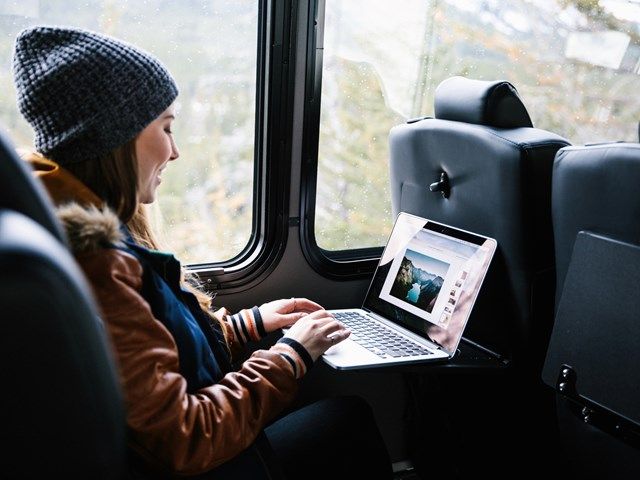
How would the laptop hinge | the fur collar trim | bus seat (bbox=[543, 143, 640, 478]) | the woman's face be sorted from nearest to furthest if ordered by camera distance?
the fur collar trim, the woman's face, bus seat (bbox=[543, 143, 640, 478]), the laptop hinge

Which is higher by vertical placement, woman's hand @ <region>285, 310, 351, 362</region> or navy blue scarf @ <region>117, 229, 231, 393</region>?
navy blue scarf @ <region>117, 229, 231, 393</region>

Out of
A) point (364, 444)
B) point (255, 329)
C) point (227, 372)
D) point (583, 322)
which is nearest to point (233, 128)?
point (255, 329)

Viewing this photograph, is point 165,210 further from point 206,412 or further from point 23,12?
point 206,412

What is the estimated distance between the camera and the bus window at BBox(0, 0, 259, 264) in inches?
72.2

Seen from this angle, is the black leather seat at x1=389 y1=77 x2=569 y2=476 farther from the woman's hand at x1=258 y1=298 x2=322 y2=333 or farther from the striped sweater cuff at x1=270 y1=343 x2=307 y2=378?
the striped sweater cuff at x1=270 y1=343 x2=307 y2=378

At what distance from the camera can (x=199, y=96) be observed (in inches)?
80.6

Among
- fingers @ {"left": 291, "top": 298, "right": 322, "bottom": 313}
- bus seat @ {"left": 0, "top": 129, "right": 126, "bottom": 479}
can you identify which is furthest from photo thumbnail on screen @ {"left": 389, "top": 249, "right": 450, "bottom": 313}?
bus seat @ {"left": 0, "top": 129, "right": 126, "bottom": 479}

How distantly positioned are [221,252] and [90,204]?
103cm

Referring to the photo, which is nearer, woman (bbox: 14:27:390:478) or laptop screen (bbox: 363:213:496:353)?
woman (bbox: 14:27:390:478)

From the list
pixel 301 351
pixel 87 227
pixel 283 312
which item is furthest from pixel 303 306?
pixel 87 227

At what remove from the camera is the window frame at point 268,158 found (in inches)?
82.1

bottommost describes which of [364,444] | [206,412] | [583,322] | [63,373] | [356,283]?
[364,444]

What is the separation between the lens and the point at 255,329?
6.21ft

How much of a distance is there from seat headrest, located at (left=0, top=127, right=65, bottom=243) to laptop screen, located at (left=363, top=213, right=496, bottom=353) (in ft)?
4.25
